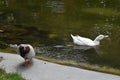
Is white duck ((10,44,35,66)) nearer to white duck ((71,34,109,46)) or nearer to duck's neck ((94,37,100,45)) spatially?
white duck ((71,34,109,46))

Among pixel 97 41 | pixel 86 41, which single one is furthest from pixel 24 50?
pixel 97 41

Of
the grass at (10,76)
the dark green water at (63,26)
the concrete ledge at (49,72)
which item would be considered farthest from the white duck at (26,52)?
the dark green water at (63,26)

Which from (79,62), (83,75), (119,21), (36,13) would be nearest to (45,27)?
(36,13)

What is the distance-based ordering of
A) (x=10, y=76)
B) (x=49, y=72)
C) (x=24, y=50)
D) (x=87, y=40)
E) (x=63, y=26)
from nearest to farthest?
(x=10, y=76)
(x=49, y=72)
(x=24, y=50)
(x=87, y=40)
(x=63, y=26)

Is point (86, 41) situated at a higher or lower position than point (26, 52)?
lower

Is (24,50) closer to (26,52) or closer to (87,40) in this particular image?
(26,52)

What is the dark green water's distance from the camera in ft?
30.4

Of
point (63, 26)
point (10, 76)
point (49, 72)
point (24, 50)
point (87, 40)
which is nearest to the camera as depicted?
point (10, 76)

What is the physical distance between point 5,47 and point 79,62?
2336 mm

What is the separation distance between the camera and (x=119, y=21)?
11852 millimetres

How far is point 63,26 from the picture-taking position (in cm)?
1145

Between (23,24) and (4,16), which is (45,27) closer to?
(23,24)

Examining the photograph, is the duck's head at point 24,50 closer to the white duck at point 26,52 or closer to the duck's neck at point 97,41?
the white duck at point 26,52

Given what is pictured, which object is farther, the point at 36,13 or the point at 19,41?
the point at 36,13
